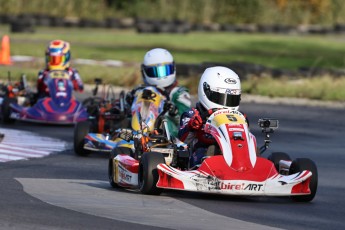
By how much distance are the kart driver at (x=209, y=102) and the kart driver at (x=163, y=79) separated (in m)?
3.33

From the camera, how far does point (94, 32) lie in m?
39.7

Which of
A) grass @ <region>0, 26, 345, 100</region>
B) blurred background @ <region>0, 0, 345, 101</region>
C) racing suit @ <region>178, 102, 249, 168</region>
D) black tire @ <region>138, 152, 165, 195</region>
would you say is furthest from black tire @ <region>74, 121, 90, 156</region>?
grass @ <region>0, 26, 345, 100</region>

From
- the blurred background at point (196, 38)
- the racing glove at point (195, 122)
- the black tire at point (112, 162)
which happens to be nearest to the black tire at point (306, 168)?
the racing glove at point (195, 122)

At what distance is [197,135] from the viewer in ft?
32.4

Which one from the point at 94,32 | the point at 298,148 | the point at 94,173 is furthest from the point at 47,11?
the point at 94,173

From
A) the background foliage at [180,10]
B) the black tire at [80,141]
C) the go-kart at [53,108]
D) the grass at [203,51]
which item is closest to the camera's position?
the black tire at [80,141]

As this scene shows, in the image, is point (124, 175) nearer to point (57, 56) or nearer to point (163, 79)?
point (163, 79)

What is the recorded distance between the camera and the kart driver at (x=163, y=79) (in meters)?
13.4

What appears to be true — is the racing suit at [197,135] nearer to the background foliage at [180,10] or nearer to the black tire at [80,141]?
the black tire at [80,141]

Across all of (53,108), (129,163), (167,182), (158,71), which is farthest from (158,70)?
(167,182)

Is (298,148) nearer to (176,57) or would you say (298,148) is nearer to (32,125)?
(32,125)

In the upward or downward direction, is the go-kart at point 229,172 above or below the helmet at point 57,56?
above

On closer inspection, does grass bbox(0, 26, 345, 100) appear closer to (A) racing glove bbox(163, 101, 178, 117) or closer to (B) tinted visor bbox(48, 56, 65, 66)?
Result: (B) tinted visor bbox(48, 56, 65, 66)

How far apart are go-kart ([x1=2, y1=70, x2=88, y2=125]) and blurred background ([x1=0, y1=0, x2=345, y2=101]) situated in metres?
4.87
